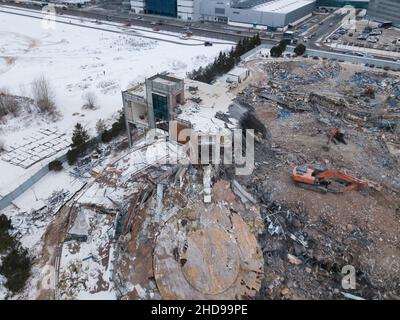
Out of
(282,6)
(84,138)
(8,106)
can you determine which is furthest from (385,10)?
(8,106)

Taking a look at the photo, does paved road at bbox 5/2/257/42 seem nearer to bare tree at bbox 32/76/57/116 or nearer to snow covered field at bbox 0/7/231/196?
snow covered field at bbox 0/7/231/196

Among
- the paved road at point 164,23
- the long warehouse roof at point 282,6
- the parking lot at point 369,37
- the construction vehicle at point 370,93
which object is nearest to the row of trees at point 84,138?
the construction vehicle at point 370,93

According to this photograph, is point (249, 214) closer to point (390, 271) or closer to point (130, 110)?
point (390, 271)

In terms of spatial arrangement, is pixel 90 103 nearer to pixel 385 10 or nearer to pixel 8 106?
pixel 8 106

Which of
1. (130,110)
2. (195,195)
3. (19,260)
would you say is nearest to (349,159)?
(195,195)

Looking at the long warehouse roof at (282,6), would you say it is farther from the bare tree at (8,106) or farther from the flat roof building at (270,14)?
the bare tree at (8,106)

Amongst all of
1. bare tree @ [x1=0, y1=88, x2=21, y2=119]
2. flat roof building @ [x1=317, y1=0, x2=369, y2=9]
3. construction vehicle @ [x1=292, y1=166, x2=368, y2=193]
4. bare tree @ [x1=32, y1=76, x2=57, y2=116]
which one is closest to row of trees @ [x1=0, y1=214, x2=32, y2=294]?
construction vehicle @ [x1=292, y1=166, x2=368, y2=193]
